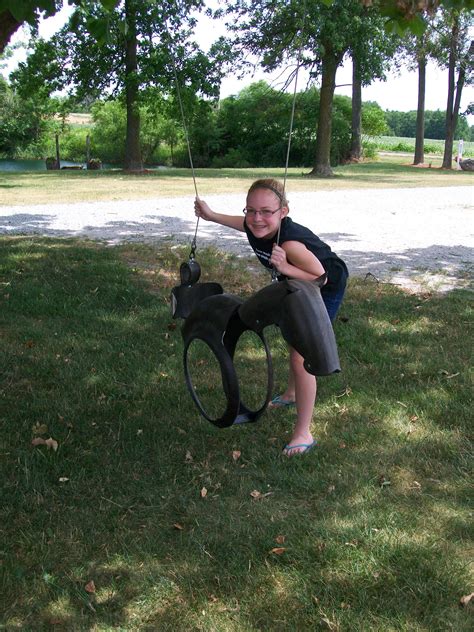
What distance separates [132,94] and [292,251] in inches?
781

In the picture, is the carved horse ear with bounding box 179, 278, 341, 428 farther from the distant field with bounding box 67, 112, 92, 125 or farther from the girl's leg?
the distant field with bounding box 67, 112, 92, 125

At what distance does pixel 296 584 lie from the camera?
245 cm

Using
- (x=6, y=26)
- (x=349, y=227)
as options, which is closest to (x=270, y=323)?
(x=6, y=26)

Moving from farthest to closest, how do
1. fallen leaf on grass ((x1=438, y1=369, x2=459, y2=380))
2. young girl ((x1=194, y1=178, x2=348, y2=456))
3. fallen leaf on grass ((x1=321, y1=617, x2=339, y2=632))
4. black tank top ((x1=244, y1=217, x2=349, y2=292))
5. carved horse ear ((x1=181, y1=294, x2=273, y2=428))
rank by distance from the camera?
fallen leaf on grass ((x1=438, y1=369, x2=459, y2=380)) < black tank top ((x1=244, y1=217, x2=349, y2=292)) < young girl ((x1=194, y1=178, x2=348, y2=456)) < carved horse ear ((x1=181, y1=294, x2=273, y2=428)) < fallen leaf on grass ((x1=321, y1=617, x2=339, y2=632))

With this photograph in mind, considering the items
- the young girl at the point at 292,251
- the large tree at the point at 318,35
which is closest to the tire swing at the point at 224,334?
the young girl at the point at 292,251

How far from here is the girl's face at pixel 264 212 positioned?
119 inches

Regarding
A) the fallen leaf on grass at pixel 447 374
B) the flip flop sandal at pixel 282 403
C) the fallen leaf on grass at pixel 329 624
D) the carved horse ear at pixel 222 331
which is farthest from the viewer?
the fallen leaf on grass at pixel 447 374

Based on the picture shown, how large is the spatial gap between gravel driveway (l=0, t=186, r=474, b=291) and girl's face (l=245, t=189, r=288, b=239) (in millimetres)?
3901

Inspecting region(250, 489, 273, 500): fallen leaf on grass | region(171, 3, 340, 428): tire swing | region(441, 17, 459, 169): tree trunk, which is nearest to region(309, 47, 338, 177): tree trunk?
region(441, 17, 459, 169): tree trunk

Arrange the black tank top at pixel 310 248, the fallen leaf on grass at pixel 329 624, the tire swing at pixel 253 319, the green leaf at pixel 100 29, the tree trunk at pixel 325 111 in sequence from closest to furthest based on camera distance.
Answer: the fallen leaf on grass at pixel 329 624 < the tire swing at pixel 253 319 < the black tank top at pixel 310 248 < the green leaf at pixel 100 29 < the tree trunk at pixel 325 111

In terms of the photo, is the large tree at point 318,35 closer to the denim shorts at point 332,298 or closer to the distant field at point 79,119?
the denim shorts at point 332,298

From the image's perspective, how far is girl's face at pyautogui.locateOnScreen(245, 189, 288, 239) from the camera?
3025 mm

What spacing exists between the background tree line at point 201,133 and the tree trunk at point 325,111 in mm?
4100

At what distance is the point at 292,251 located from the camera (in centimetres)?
299
